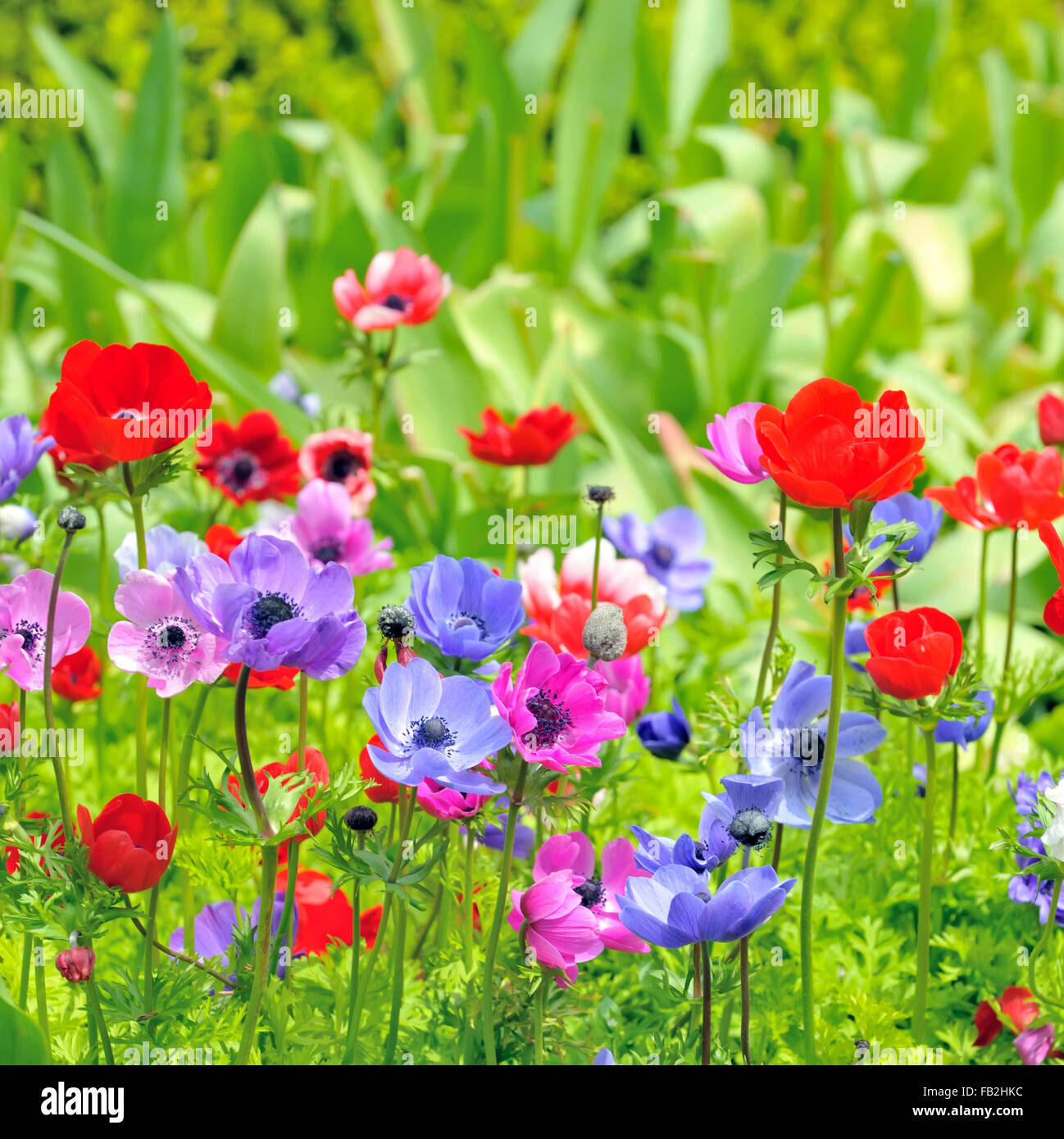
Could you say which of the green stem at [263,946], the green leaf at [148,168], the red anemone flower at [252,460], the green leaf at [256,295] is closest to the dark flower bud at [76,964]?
the green stem at [263,946]

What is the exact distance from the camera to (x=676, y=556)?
150 cm

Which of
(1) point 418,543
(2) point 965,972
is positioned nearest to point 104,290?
(1) point 418,543

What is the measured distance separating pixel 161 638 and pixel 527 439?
24.2 inches

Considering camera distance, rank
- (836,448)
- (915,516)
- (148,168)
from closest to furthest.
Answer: (836,448) < (915,516) < (148,168)

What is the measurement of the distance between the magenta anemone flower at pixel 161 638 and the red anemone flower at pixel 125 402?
0.09m

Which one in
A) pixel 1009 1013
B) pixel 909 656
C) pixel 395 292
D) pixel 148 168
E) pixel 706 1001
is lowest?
pixel 1009 1013

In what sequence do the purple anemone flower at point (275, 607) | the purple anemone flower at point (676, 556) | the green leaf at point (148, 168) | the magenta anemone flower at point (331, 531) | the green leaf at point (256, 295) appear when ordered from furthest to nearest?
the green leaf at point (148, 168)
the green leaf at point (256, 295)
the purple anemone flower at point (676, 556)
the magenta anemone flower at point (331, 531)
the purple anemone flower at point (275, 607)

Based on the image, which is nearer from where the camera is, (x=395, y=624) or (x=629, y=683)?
(x=395, y=624)

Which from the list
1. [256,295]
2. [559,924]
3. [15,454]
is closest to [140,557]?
[15,454]

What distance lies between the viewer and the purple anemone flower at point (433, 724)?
2.47 ft

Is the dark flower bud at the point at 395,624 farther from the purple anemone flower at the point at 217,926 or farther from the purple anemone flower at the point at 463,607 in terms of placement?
the purple anemone flower at the point at 217,926

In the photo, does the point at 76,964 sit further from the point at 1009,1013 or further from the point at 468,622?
the point at 1009,1013

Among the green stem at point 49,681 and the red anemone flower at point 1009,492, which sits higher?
the red anemone flower at point 1009,492

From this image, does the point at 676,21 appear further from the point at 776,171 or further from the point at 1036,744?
the point at 1036,744
